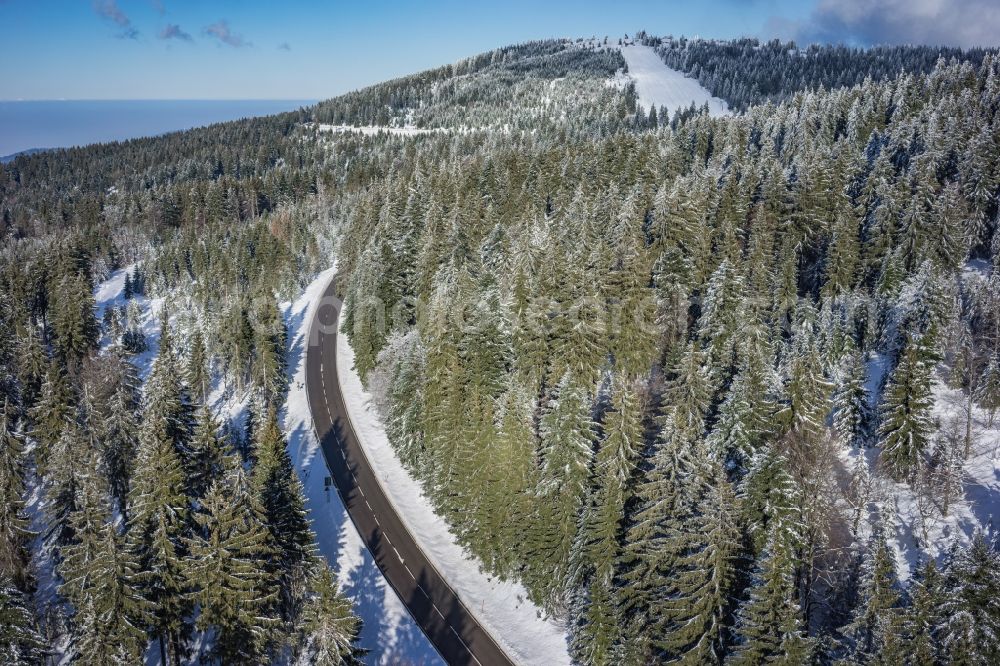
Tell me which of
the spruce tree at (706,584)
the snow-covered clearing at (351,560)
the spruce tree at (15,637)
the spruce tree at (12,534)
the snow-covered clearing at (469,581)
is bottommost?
the snow-covered clearing at (351,560)

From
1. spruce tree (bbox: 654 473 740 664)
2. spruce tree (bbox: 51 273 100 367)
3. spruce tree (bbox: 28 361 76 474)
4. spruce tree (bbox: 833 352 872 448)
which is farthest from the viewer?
spruce tree (bbox: 51 273 100 367)

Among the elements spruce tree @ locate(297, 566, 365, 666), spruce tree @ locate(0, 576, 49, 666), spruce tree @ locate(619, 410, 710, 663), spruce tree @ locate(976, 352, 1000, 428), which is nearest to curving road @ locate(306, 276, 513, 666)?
spruce tree @ locate(619, 410, 710, 663)

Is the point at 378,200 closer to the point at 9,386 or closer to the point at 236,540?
the point at 9,386

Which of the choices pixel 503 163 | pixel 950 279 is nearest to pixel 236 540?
pixel 950 279

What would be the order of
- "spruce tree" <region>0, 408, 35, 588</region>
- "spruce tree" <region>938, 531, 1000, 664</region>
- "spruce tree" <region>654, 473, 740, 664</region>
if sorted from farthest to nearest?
"spruce tree" <region>0, 408, 35, 588</region> < "spruce tree" <region>654, 473, 740, 664</region> < "spruce tree" <region>938, 531, 1000, 664</region>

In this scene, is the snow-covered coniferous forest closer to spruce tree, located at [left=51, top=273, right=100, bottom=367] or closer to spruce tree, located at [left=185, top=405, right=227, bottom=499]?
spruce tree, located at [left=185, top=405, right=227, bottom=499]

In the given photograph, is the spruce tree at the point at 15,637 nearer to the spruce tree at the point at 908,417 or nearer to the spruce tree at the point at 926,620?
the spruce tree at the point at 926,620

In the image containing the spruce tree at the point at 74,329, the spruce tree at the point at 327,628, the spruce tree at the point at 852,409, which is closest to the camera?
the spruce tree at the point at 327,628

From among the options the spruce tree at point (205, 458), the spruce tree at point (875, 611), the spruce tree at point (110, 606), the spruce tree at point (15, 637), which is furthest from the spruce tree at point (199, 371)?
the spruce tree at point (875, 611)
